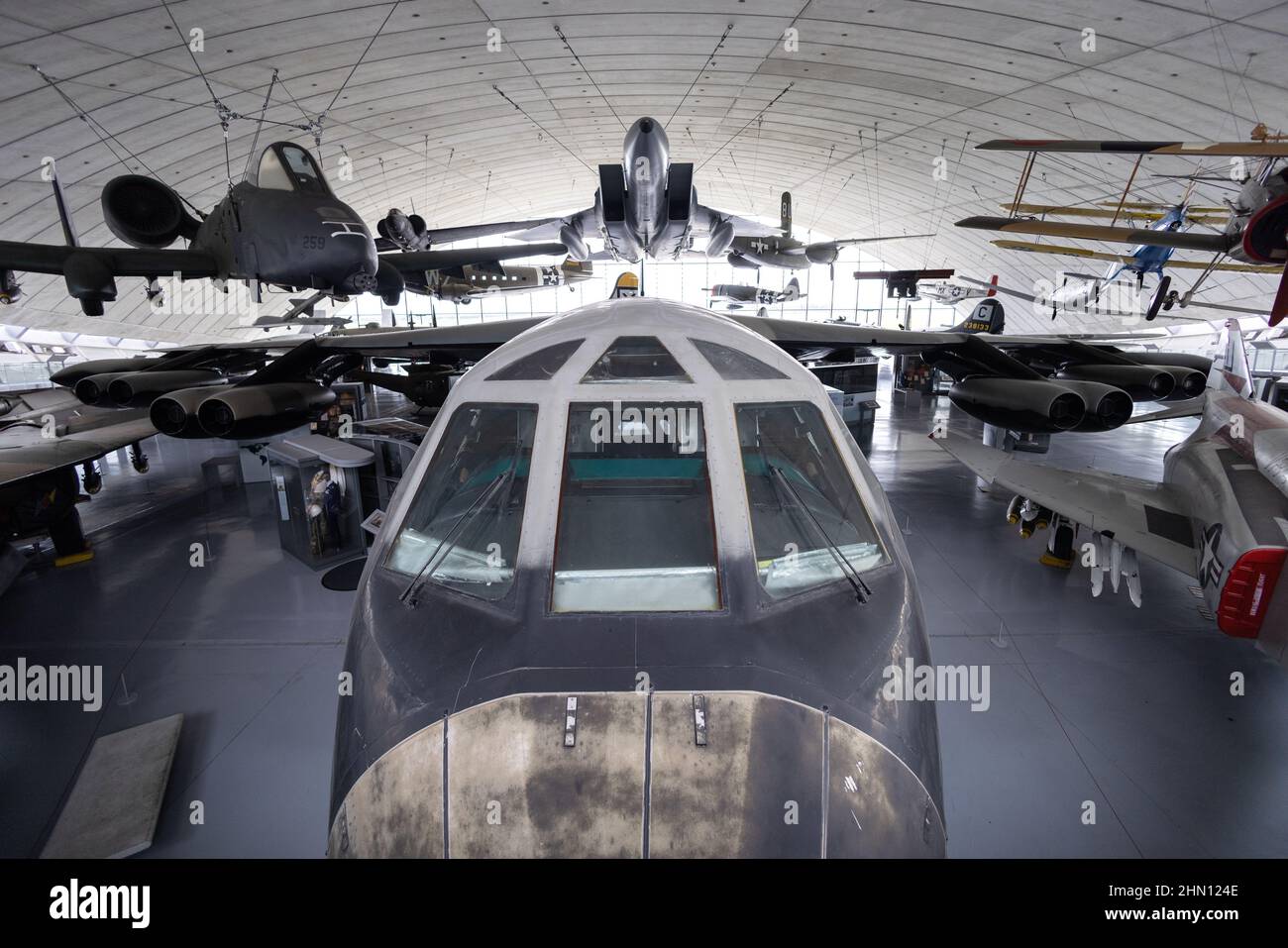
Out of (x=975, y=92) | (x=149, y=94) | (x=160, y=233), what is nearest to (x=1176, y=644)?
(x=160, y=233)

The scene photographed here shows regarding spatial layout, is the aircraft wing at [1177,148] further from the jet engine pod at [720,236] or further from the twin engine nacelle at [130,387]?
the twin engine nacelle at [130,387]

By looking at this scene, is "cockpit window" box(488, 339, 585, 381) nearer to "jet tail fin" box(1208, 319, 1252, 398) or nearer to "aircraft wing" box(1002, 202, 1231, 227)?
"jet tail fin" box(1208, 319, 1252, 398)

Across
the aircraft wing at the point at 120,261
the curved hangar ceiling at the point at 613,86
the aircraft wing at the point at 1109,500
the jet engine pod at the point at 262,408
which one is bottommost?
the aircraft wing at the point at 1109,500

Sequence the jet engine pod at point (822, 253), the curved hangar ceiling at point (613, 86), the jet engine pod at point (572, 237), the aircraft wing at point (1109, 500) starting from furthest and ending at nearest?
the jet engine pod at point (822, 253)
the jet engine pod at point (572, 237)
the curved hangar ceiling at point (613, 86)
the aircraft wing at point (1109, 500)

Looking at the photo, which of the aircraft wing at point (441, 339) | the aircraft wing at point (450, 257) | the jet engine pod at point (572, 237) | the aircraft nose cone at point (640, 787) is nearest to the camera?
the aircraft nose cone at point (640, 787)

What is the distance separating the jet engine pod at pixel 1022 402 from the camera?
26.0ft

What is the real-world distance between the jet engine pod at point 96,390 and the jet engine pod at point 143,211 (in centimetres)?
286

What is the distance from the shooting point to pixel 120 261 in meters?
9.76

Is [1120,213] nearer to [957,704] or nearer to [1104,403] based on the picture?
[1104,403]

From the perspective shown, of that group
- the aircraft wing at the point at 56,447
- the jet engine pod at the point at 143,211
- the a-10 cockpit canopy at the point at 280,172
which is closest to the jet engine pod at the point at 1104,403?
the a-10 cockpit canopy at the point at 280,172

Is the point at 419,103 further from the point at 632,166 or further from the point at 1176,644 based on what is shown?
the point at 1176,644

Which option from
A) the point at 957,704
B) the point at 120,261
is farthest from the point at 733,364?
the point at 120,261

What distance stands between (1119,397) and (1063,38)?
15011 mm

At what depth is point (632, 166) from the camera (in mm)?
13086
